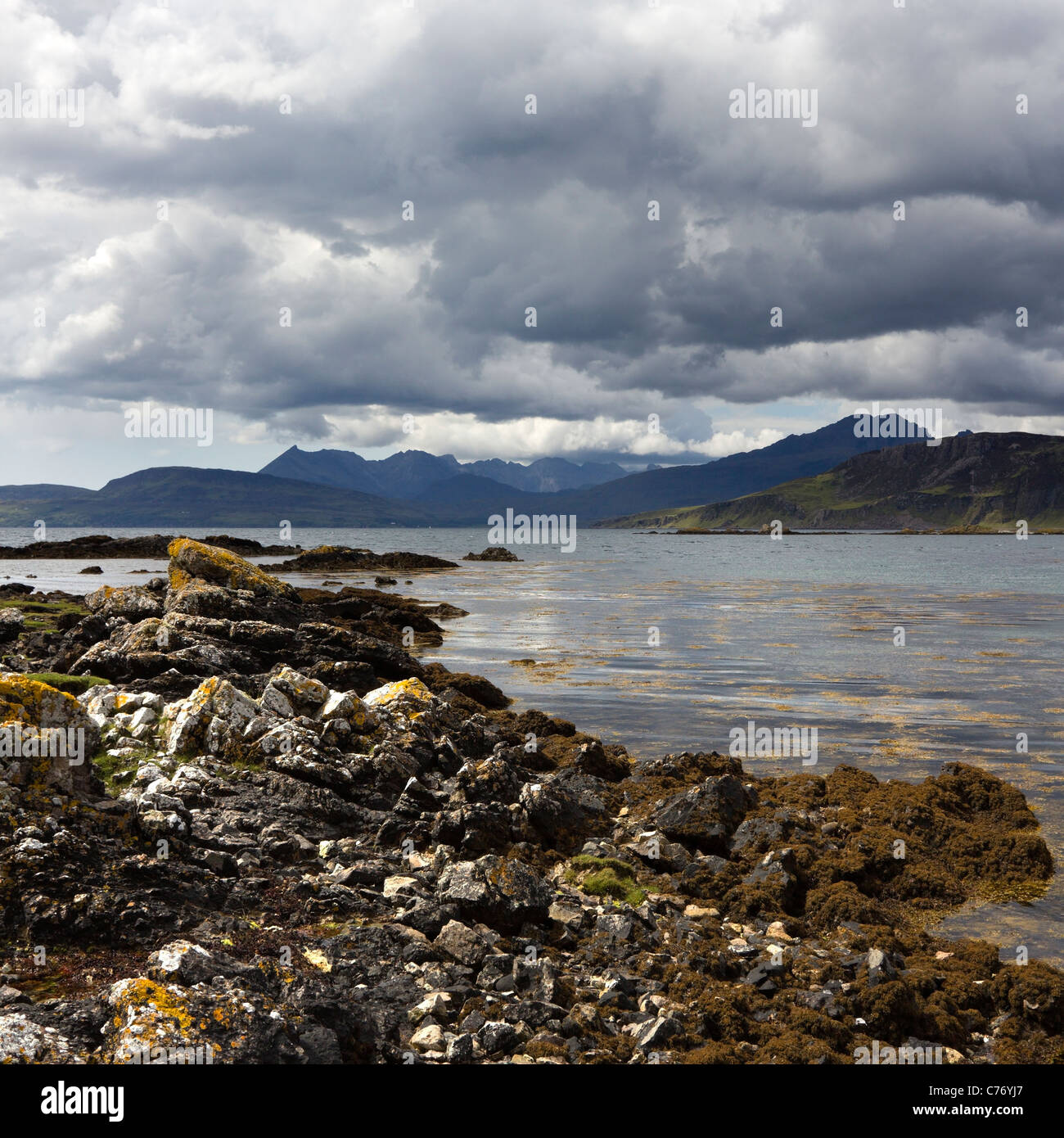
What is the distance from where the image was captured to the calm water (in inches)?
840

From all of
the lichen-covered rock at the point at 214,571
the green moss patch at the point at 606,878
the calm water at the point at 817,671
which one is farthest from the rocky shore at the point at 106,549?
the green moss patch at the point at 606,878

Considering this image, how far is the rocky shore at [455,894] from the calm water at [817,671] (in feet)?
7.56

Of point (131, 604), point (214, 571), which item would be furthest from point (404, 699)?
point (214, 571)

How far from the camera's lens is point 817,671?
34906mm

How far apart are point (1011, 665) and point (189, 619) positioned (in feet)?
106

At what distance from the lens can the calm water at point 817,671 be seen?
2134 cm

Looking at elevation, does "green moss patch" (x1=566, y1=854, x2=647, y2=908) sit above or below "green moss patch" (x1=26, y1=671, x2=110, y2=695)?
below

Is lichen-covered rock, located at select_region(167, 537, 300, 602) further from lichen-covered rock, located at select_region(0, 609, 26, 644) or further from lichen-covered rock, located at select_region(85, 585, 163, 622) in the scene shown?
lichen-covered rock, located at select_region(0, 609, 26, 644)

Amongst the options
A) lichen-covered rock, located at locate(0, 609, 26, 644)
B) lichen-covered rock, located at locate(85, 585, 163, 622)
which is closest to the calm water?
lichen-covered rock, located at locate(85, 585, 163, 622)

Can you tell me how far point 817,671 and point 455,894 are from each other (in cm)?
2680

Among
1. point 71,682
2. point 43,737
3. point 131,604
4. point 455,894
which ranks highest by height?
point 131,604

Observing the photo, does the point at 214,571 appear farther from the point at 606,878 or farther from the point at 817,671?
the point at 606,878

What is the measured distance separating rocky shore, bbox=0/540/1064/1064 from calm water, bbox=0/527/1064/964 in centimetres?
230
